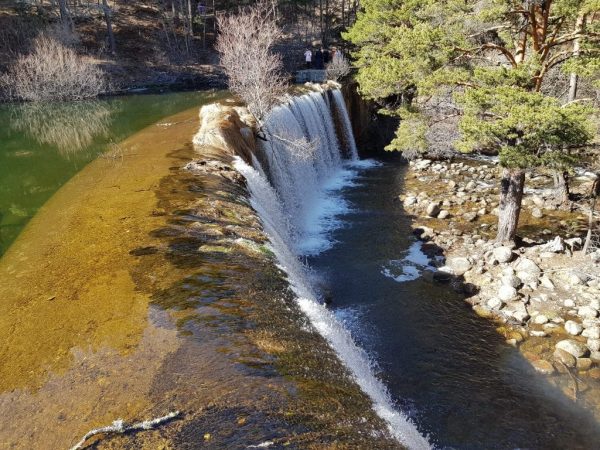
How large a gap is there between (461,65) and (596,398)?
7385 mm

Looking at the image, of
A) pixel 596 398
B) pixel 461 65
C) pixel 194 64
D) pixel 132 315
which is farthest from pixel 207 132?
pixel 194 64

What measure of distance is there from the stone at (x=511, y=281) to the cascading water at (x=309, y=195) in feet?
13.3

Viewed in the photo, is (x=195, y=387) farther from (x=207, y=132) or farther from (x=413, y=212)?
(x=413, y=212)

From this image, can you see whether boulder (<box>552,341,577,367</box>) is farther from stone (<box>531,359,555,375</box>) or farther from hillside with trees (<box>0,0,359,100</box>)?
hillside with trees (<box>0,0,359,100</box>)

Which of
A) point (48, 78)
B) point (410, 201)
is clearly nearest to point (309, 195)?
point (410, 201)

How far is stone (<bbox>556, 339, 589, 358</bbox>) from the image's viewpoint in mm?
8117

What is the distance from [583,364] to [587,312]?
1.51 metres

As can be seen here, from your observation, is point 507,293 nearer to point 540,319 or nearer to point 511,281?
point 511,281

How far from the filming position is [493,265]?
10891 millimetres

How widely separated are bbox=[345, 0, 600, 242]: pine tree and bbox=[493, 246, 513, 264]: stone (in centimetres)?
73

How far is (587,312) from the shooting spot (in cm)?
902

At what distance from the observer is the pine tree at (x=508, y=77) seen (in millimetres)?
8211

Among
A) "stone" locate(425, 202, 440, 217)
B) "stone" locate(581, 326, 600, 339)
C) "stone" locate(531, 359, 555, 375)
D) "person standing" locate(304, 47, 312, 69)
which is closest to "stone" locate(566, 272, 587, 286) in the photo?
"stone" locate(581, 326, 600, 339)

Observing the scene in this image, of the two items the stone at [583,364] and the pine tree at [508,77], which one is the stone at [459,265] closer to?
the pine tree at [508,77]
